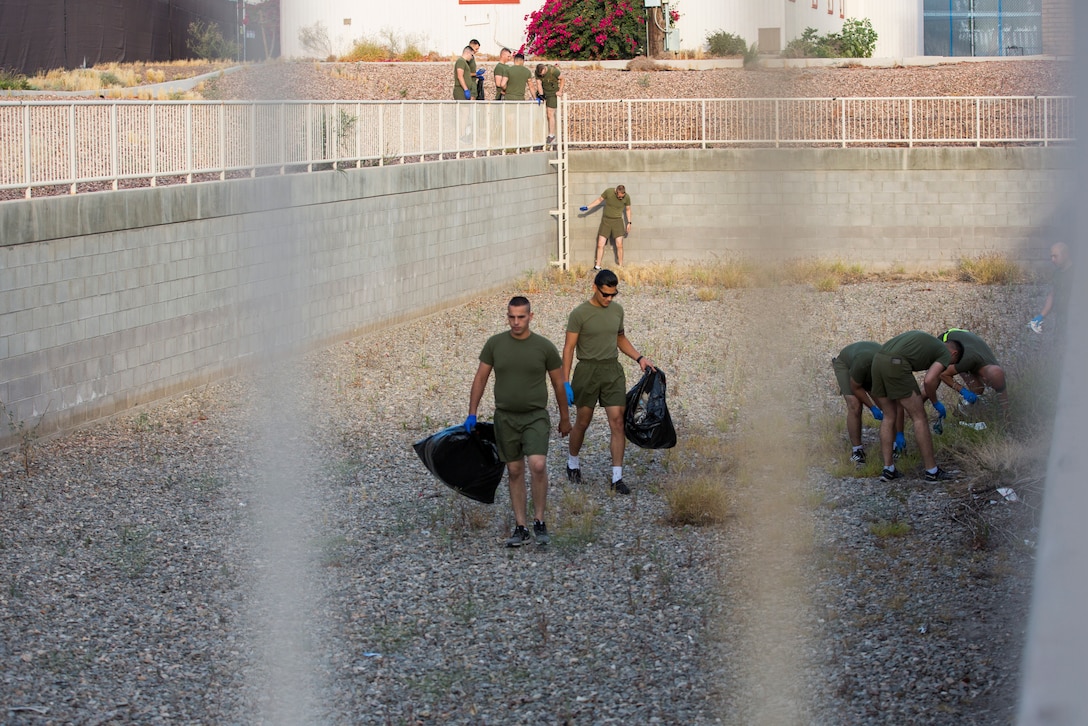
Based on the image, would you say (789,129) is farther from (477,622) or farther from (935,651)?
(477,622)

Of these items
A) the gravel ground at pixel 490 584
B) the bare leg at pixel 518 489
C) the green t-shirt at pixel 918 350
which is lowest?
the gravel ground at pixel 490 584

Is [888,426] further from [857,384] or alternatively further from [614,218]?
[614,218]

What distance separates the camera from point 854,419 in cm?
1073

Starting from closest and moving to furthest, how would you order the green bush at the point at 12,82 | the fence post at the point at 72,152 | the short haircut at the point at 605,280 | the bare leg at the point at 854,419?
the short haircut at the point at 605,280
the bare leg at the point at 854,419
the fence post at the point at 72,152
the green bush at the point at 12,82

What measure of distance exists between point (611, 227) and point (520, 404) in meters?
16.4

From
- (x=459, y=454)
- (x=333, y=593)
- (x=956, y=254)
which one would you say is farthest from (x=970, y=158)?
(x=333, y=593)

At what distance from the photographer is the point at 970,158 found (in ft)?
78.2

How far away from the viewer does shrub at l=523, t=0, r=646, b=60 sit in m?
37.9

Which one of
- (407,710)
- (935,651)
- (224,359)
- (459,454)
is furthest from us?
(224,359)

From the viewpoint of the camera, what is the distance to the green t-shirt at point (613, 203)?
24312mm

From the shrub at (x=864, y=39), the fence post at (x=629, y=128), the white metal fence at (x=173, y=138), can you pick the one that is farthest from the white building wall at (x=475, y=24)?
the white metal fence at (x=173, y=138)

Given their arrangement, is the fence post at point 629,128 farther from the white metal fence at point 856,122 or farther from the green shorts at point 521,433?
the green shorts at point 521,433

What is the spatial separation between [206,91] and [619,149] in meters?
7.92

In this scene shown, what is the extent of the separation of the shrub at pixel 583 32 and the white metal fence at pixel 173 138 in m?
18.9
